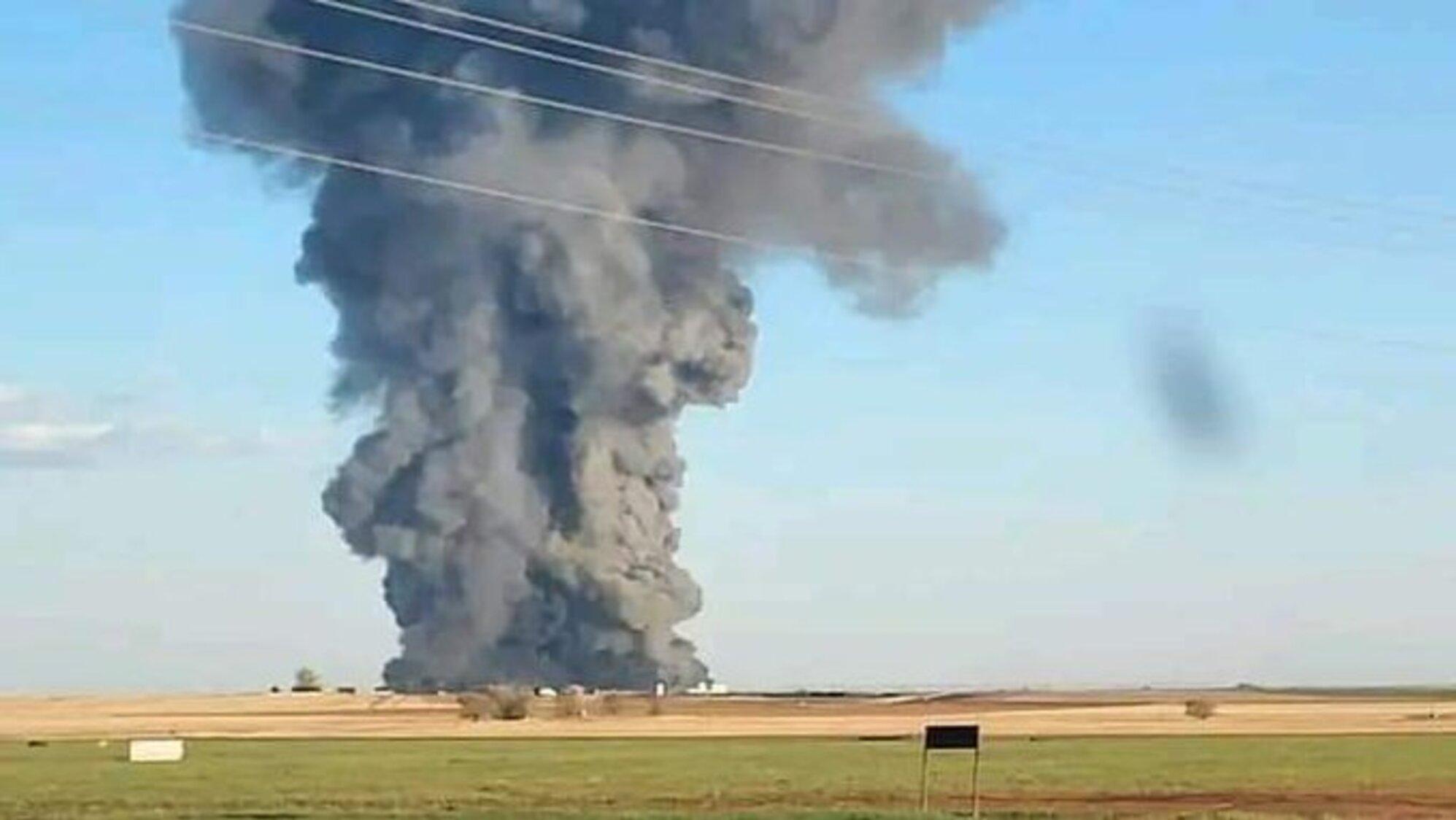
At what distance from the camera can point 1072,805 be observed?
143ft

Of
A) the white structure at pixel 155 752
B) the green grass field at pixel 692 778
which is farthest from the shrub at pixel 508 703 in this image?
the white structure at pixel 155 752

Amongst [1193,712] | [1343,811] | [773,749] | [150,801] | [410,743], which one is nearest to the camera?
[1343,811]

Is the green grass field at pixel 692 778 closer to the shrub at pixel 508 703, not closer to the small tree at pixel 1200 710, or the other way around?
the shrub at pixel 508 703

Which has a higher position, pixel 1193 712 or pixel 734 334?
pixel 734 334

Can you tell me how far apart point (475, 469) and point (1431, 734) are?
38.5 metres

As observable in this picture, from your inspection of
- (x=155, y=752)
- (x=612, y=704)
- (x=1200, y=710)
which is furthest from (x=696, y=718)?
(x=155, y=752)

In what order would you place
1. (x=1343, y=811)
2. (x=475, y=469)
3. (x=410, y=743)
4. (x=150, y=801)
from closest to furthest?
(x=1343, y=811), (x=150, y=801), (x=410, y=743), (x=475, y=469)

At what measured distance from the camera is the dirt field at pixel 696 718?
98.3 m

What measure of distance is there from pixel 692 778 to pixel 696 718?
67.4 meters

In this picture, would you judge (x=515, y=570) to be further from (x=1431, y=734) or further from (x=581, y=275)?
(x=1431, y=734)

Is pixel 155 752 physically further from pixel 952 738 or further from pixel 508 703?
pixel 508 703

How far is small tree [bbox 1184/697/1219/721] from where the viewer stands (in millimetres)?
130163

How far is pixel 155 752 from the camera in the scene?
73.1 m

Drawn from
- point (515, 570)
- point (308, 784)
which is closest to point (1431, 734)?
point (515, 570)
